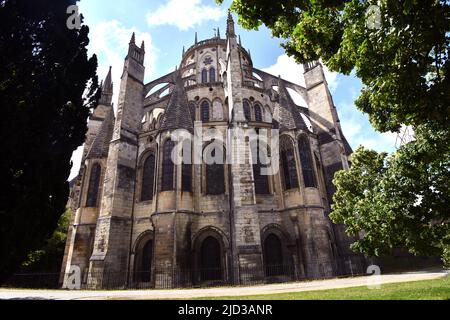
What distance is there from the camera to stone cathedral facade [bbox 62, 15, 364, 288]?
14.0m

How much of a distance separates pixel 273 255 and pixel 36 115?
535 inches

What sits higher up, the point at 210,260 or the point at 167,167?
the point at 167,167

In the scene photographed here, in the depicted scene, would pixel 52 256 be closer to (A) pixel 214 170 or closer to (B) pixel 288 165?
(A) pixel 214 170

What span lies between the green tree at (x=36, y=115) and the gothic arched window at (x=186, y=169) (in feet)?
26.7

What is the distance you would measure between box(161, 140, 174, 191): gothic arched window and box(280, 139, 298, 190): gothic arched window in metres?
7.20

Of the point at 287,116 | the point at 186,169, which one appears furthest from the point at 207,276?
the point at 287,116

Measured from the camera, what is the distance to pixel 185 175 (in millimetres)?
16250

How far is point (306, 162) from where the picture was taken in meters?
17.2

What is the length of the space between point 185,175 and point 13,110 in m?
10.4

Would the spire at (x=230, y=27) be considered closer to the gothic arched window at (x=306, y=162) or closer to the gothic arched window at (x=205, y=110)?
the gothic arched window at (x=205, y=110)

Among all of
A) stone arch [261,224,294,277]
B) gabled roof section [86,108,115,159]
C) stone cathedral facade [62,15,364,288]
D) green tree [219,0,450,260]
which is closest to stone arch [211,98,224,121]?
stone cathedral facade [62,15,364,288]

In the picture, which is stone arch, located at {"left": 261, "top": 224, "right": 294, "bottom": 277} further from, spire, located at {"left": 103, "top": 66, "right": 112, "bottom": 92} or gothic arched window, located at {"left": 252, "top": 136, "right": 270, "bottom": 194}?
spire, located at {"left": 103, "top": 66, "right": 112, "bottom": 92}

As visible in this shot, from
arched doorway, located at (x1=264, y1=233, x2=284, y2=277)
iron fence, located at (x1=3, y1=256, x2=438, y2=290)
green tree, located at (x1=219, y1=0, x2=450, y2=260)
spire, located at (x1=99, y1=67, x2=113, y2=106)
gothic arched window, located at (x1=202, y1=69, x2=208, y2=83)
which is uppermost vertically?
gothic arched window, located at (x1=202, y1=69, x2=208, y2=83)

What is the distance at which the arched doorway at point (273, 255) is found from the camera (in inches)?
603
